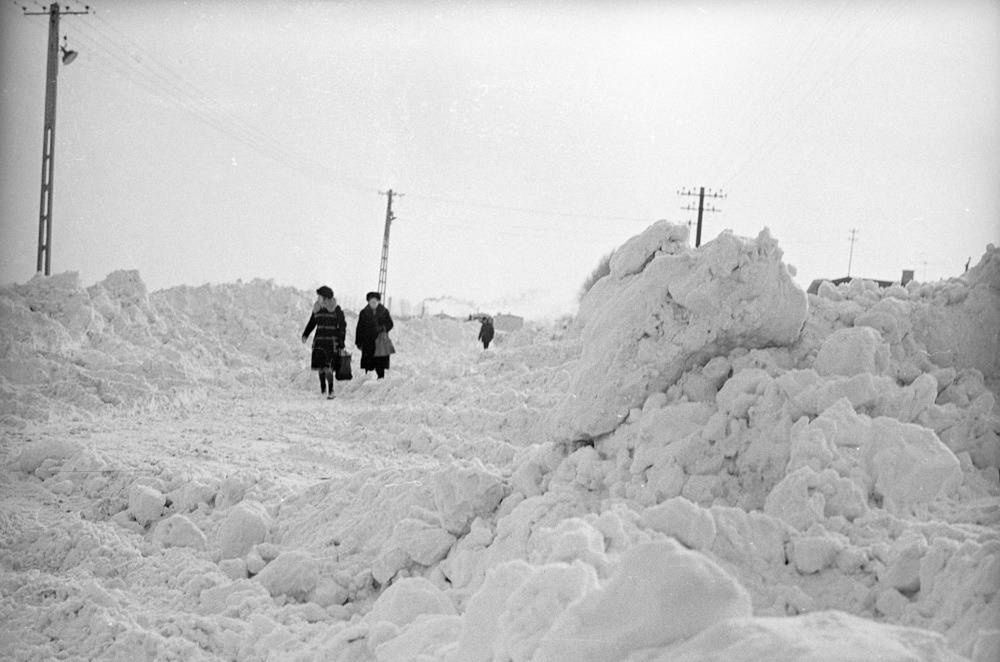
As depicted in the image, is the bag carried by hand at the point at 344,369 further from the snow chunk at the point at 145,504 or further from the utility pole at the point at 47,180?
the snow chunk at the point at 145,504

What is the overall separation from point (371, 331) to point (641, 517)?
1001cm

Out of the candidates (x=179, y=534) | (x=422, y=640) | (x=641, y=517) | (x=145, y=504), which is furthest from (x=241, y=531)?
(x=641, y=517)

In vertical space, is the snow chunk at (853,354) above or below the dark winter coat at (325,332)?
above

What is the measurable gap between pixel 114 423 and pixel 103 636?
17.5 ft

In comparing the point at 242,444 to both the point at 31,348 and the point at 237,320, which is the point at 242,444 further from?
the point at 237,320

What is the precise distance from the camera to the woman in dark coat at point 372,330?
1233 centimetres

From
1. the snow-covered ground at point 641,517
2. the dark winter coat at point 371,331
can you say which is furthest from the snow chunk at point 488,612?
the dark winter coat at point 371,331

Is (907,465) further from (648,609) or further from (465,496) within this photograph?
(465,496)

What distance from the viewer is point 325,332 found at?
11.4 m

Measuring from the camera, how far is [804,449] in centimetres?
312

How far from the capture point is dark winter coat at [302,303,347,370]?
11.4 metres

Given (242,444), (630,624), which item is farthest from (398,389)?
(630,624)

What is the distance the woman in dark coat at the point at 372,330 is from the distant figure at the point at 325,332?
1.66ft

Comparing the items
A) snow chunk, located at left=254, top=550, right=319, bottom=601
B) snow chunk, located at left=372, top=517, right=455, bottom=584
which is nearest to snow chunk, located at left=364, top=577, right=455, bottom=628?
snow chunk, located at left=372, top=517, right=455, bottom=584
